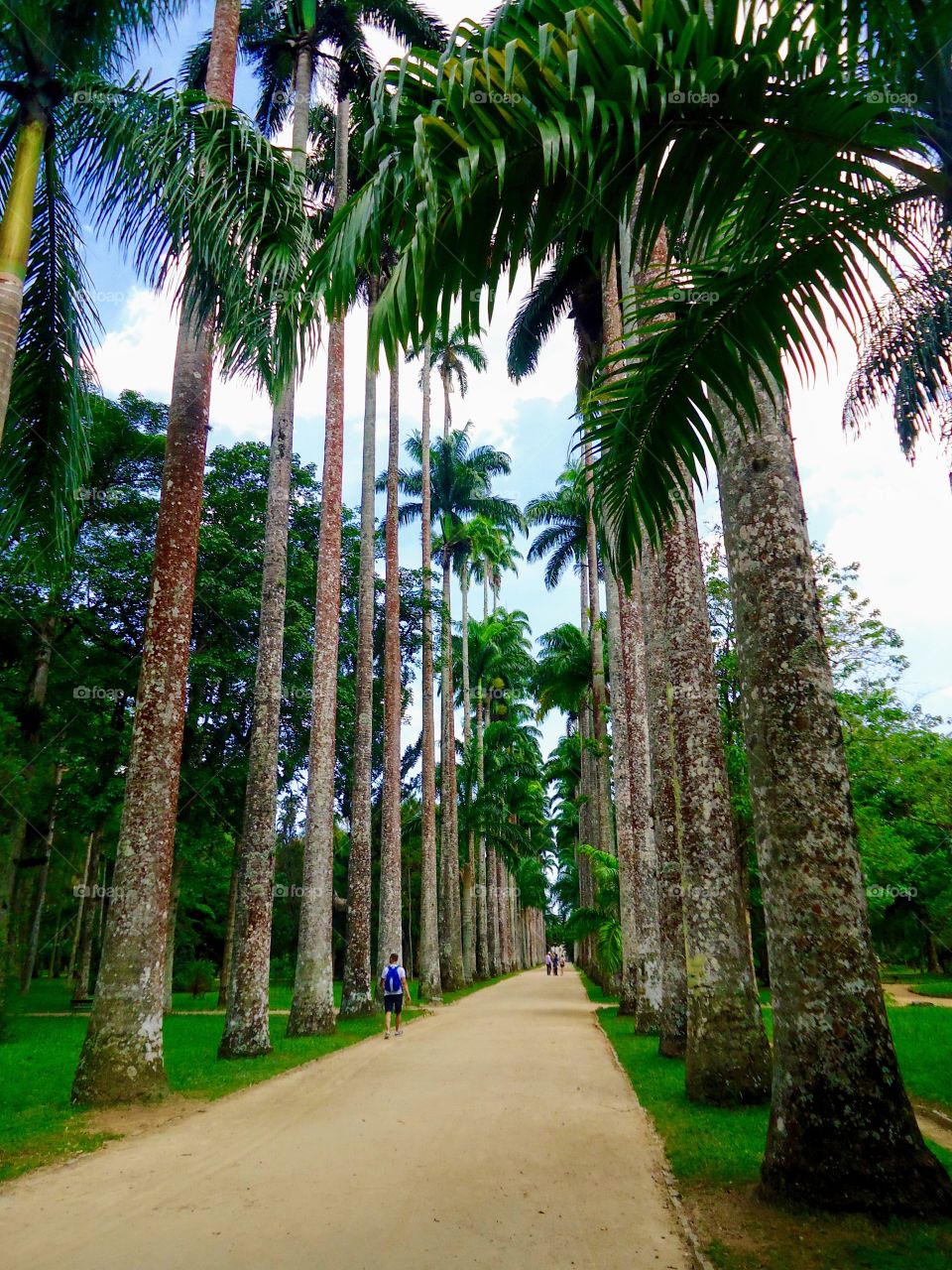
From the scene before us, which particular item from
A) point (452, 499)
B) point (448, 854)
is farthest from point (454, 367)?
point (448, 854)

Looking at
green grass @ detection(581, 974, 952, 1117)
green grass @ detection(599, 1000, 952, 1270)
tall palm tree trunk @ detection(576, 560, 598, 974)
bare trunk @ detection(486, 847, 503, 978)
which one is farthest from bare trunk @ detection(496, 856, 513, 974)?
green grass @ detection(599, 1000, 952, 1270)

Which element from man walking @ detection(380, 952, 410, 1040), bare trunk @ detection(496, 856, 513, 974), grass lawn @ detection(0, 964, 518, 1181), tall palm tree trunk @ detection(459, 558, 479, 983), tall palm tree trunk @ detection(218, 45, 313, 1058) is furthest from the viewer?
bare trunk @ detection(496, 856, 513, 974)

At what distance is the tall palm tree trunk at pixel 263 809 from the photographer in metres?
12.5

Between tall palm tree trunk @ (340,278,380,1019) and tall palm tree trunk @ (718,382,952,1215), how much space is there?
589 inches

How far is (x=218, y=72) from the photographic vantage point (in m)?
10.8

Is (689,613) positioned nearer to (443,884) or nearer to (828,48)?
(828,48)

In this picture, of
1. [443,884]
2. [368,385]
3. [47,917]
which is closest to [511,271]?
[368,385]

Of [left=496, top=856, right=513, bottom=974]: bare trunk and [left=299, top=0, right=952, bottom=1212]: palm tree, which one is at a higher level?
[left=299, top=0, right=952, bottom=1212]: palm tree

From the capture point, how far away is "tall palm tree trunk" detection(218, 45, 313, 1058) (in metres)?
12.5

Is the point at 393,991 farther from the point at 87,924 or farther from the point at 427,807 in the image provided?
the point at 87,924

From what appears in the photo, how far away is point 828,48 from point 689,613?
6967mm

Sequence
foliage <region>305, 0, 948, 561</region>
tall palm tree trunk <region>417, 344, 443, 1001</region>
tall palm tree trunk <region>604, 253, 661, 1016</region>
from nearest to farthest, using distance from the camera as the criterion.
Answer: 1. foliage <region>305, 0, 948, 561</region>
2. tall palm tree trunk <region>604, 253, 661, 1016</region>
3. tall palm tree trunk <region>417, 344, 443, 1001</region>

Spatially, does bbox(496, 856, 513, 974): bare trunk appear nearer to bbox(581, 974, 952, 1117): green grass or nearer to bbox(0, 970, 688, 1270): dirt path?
bbox(581, 974, 952, 1117): green grass

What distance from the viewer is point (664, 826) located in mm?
12469
